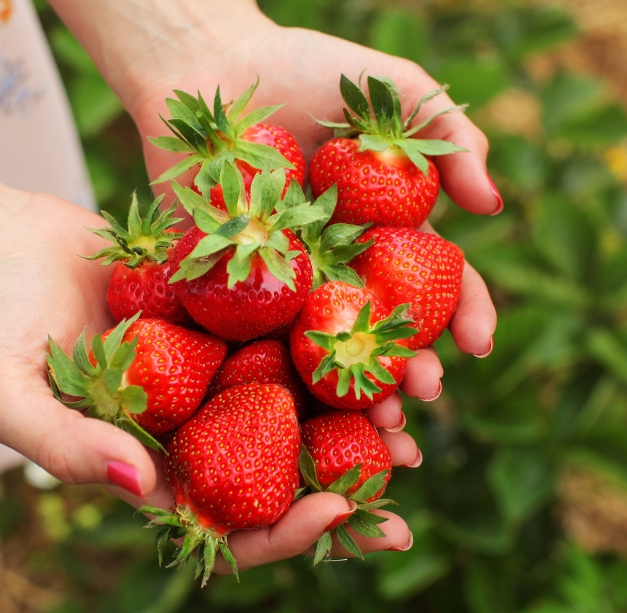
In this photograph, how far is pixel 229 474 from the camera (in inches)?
38.3

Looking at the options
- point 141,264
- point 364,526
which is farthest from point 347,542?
point 141,264

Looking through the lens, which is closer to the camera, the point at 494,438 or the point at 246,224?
the point at 246,224

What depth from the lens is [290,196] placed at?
111 centimetres

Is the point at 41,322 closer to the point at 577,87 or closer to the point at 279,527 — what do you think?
the point at 279,527

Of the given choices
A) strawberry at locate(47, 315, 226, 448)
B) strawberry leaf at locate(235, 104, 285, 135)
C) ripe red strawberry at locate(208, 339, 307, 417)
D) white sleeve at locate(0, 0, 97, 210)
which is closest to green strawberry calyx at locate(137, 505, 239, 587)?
strawberry at locate(47, 315, 226, 448)

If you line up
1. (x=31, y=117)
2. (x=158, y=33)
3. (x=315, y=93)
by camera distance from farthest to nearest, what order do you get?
(x=31, y=117) → (x=158, y=33) → (x=315, y=93)

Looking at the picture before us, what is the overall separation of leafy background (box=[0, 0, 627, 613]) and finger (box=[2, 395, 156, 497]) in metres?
0.83

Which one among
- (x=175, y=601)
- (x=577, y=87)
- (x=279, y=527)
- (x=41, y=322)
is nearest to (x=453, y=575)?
(x=175, y=601)

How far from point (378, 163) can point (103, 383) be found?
55cm

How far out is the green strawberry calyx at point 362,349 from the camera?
100cm

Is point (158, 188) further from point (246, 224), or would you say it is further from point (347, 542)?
point (347, 542)

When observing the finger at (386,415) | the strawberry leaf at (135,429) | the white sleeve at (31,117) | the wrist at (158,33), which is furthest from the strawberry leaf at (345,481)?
the white sleeve at (31,117)

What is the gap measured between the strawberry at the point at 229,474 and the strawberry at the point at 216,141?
331 mm

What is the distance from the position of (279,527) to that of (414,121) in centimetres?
76
